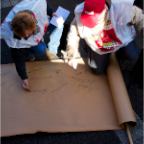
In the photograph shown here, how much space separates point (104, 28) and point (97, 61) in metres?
0.41

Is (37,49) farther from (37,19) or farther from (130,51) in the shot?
(130,51)

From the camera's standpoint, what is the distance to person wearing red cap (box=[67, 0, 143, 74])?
125 cm

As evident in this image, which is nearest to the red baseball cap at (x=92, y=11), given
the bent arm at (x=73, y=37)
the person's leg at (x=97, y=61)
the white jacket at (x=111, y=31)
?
the white jacket at (x=111, y=31)

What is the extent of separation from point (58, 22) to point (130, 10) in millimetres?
808

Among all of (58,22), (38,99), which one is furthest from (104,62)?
(38,99)

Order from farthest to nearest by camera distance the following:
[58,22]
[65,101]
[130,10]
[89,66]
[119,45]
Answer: [89,66] < [58,22] < [65,101] < [119,45] < [130,10]

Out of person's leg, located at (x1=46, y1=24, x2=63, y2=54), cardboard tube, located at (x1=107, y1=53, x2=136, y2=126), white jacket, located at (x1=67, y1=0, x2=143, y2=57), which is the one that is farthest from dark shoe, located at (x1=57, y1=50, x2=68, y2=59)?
cardboard tube, located at (x1=107, y1=53, x2=136, y2=126)

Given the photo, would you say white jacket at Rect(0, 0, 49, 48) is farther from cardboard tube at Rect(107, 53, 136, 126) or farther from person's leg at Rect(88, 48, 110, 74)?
cardboard tube at Rect(107, 53, 136, 126)

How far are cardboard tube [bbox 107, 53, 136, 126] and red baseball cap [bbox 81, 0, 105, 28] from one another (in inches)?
25.2

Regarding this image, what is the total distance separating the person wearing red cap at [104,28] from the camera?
1252mm

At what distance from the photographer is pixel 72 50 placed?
1.61 metres

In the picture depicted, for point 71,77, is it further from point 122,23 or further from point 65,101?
point 122,23

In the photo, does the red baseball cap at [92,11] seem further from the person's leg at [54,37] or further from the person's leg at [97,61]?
the person's leg at [54,37]

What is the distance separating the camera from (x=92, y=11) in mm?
1207
